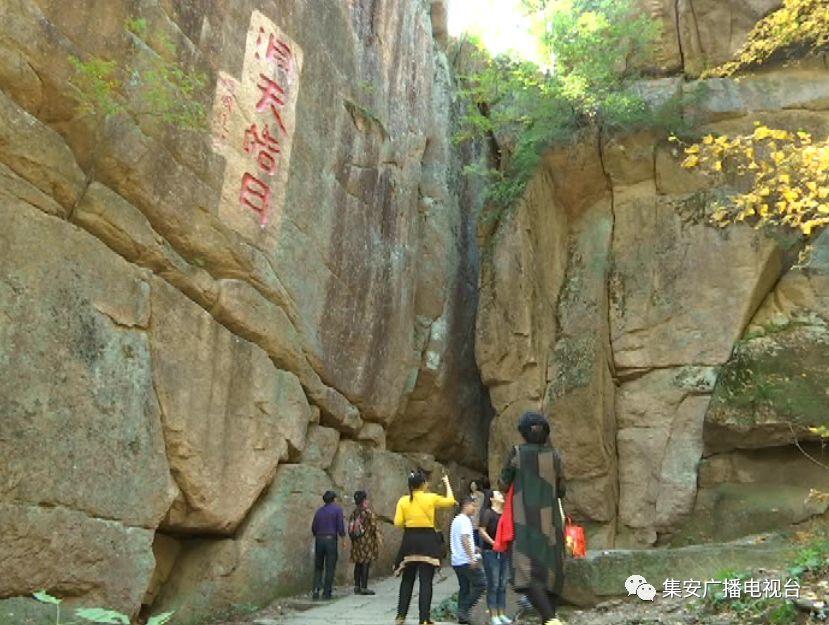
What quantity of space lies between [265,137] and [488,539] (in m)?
6.17

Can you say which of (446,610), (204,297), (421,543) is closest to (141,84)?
(204,297)

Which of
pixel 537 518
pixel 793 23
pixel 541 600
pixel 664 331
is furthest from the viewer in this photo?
pixel 664 331

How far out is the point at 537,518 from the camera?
5.24 m

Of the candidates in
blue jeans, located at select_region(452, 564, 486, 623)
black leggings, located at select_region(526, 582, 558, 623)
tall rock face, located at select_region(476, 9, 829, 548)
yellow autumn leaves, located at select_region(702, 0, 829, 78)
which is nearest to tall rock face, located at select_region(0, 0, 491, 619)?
tall rock face, located at select_region(476, 9, 829, 548)

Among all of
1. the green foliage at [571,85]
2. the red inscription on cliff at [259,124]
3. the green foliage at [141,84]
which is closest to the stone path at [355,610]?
the red inscription on cliff at [259,124]

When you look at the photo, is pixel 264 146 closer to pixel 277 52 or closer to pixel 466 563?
pixel 277 52

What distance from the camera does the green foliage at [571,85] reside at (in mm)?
13906

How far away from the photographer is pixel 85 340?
24.6ft

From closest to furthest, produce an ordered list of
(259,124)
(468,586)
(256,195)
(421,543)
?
(421,543)
(468,586)
(256,195)
(259,124)

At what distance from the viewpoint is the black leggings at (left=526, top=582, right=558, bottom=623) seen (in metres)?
5.01

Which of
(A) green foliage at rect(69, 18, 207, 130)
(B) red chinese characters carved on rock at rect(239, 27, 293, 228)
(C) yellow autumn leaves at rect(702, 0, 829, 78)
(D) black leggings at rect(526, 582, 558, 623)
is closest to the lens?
(D) black leggings at rect(526, 582, 558, 623)

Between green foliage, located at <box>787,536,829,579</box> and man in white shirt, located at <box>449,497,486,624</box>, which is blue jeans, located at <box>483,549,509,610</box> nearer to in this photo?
man in white shirt, located at <box>449,497,486,624</box>

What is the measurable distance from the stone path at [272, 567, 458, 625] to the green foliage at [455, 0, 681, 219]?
7930 mm

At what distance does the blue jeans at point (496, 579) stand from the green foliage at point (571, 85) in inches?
344
